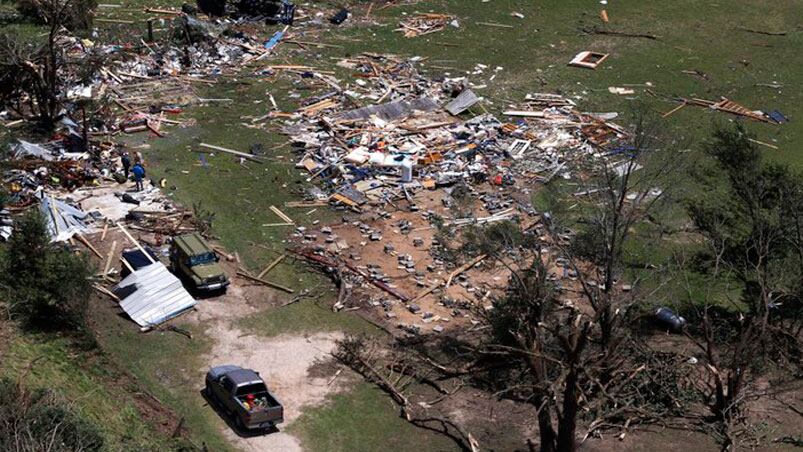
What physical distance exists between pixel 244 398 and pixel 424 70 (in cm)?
2627

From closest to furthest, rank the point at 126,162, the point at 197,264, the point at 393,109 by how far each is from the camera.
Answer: the point at 197,264
the point at 126,162
the point at 393,109

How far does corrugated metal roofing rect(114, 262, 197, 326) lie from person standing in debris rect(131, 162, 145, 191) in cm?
621

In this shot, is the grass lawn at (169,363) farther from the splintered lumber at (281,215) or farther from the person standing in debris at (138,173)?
the splintered lumber at (281,215)

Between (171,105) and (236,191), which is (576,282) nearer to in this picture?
(236,191)

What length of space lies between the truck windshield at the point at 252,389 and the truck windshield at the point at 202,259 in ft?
20.8

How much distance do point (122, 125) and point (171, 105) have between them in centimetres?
300

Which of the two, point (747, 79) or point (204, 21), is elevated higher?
point (204, 21)

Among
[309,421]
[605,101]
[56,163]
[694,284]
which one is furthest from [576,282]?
[56,163]

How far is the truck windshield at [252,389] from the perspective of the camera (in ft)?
91.6

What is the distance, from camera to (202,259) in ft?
109

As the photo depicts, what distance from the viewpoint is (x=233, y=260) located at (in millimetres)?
35438

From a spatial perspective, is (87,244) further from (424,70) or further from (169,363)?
(424,70)

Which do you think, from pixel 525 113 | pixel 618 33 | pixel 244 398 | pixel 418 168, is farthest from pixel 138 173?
pixel 618 33

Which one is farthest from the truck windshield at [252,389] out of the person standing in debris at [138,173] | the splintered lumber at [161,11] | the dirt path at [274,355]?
the splintered lumber at [161,11]
